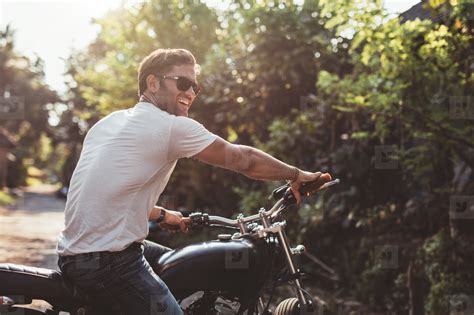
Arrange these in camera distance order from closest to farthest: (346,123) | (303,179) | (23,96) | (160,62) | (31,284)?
(31,284), (303,179), (160,62), (346,123), (23,96)

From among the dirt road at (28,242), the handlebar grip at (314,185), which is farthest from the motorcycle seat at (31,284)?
the dirt road at (28,242)

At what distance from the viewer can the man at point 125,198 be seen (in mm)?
2836

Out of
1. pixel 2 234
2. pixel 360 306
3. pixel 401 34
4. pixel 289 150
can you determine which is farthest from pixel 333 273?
pixel 2 234

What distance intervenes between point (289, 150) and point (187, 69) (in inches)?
262

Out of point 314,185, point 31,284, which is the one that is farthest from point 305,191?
point 31,284

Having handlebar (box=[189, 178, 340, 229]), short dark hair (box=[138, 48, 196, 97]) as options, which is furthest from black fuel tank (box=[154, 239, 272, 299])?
short dark hair (box=[138, 48, 196, 97])

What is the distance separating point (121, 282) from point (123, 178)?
1.66 feet

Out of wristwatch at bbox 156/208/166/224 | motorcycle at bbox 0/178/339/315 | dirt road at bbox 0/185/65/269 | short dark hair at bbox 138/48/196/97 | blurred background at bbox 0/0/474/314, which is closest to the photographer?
motorcycle at bbox 0/178/339/315

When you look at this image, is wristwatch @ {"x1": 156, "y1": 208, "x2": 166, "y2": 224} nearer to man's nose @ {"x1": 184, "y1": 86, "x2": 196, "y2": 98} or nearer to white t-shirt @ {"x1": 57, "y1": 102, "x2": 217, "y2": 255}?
white t-shirt @ {"x1": 57, "y1": 102, "x2": 217, "y2": 255}

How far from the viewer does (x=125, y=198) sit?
2844 mm

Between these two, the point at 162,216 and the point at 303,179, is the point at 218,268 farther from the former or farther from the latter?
the point at 162,216

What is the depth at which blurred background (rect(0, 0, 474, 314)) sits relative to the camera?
233 inches

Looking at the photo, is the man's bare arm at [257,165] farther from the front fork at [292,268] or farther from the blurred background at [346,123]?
the blurred background at [346,123]

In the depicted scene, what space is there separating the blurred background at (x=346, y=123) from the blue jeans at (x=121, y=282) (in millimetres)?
3525
